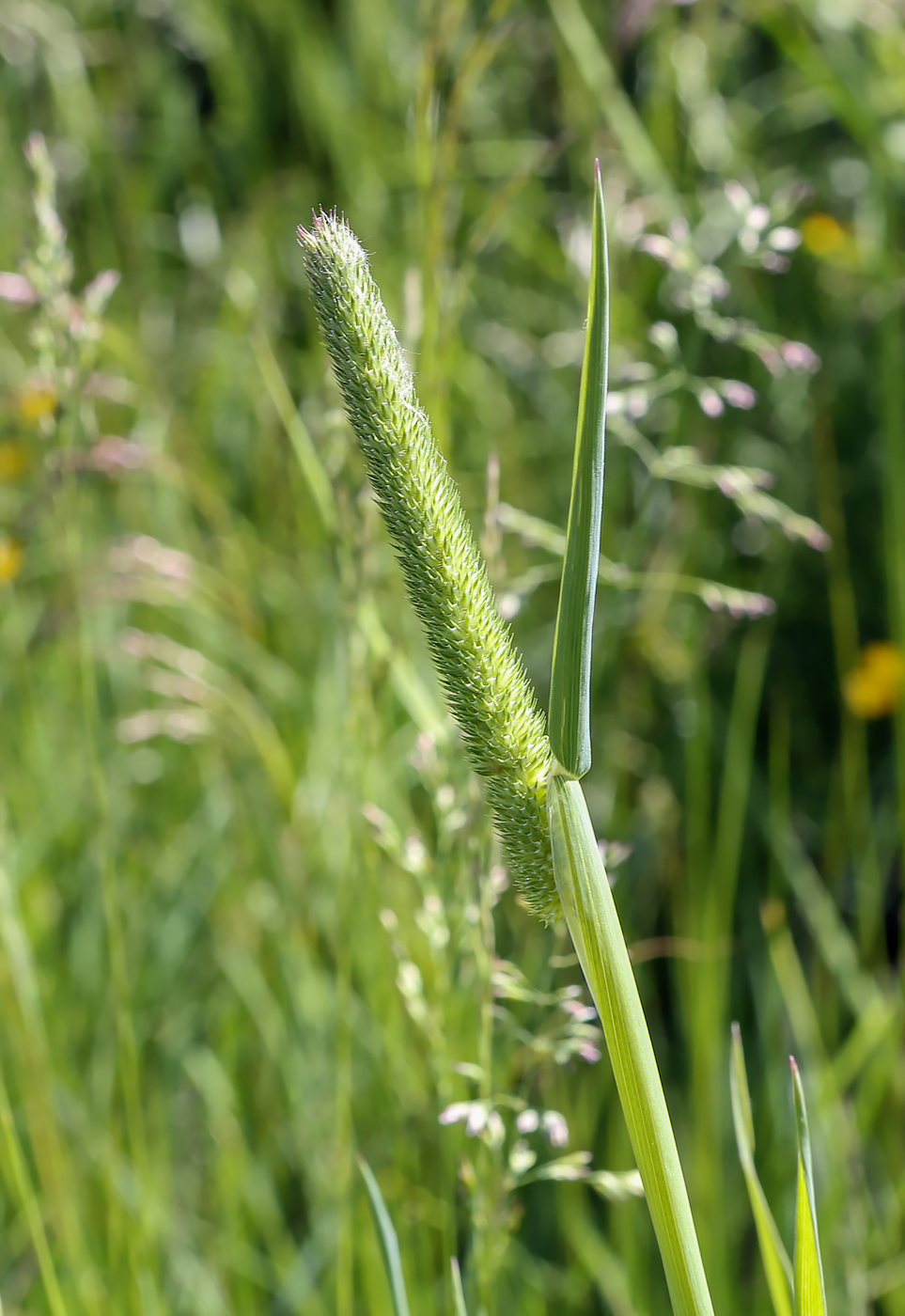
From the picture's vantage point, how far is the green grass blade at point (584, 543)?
45 cm

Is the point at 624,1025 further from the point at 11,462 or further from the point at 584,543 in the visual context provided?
the point at 11,462

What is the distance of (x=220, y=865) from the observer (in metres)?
1.91

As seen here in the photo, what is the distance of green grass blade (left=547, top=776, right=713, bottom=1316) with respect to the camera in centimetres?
48

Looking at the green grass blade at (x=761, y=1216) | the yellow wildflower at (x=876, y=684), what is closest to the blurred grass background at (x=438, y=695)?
the yellow wildflower at (x=876, y=684)

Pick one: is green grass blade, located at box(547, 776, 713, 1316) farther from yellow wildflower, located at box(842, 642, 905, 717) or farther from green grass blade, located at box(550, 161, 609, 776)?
yellow wildflower, located at box(842, 642, 905, 717)

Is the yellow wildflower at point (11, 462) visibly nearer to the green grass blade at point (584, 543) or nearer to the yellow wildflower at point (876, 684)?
the yellow wildflower at point (876, 684)

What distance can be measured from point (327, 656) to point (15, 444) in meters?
1.30

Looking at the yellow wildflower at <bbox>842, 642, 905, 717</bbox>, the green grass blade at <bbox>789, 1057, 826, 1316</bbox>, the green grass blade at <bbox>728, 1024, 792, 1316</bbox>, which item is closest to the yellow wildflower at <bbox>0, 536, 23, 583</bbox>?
the yellow wildflower at <bbox>842, 642, 905, 717</bbox>

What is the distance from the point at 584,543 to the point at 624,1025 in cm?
19

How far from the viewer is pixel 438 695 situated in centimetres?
196

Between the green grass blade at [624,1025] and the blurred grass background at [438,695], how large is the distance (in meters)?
0.31

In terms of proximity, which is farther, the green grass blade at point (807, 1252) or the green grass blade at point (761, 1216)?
the green grass blade at point (761, 1216)

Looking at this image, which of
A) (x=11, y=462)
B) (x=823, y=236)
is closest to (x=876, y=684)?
(x=823, y=236)

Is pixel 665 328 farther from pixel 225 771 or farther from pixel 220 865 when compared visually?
pixel 220 865
